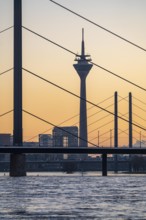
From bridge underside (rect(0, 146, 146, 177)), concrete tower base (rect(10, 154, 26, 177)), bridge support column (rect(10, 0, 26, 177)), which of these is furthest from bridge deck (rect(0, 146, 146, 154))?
concrete tower base (rect(10, 154, 26, 177))

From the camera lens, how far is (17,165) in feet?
193

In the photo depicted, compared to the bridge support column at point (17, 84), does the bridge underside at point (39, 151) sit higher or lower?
lower

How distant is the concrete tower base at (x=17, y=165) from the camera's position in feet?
191

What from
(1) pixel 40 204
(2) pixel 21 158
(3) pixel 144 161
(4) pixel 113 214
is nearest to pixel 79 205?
(1) pixel 40 204

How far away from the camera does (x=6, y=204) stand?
2308cm

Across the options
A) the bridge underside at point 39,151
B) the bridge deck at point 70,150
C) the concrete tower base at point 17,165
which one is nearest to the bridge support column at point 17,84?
the bridge deck at point 70,150

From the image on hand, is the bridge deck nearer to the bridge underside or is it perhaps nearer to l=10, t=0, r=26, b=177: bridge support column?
the bridge underside

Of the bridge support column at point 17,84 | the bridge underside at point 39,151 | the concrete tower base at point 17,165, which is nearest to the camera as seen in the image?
the bridge support column at point 17,84

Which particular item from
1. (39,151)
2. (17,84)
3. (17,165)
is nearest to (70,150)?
(39,151)

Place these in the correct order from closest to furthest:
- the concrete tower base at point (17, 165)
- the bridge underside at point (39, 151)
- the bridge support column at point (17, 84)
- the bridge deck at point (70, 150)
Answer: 1. the bridge support column at point (17, 84)
2. the bridge deck at point (70, 150)
3. the bridge underside at point (39, 151)
4. the concrete tower base at point (17, 165)

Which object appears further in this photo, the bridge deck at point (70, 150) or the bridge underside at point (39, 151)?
the bridge underside at point (39, 151)

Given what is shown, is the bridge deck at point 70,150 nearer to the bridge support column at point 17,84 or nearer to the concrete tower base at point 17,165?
the bridge support column at point 17,84

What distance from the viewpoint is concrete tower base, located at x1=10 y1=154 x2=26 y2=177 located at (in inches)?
2288

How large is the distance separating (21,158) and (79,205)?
36862mm
